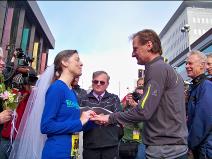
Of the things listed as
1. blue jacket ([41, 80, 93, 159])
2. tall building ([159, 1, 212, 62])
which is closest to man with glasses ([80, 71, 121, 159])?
blue jacket ([41, 80, 93, 159])

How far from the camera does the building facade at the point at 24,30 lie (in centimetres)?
1889

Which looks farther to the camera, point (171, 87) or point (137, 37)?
point (137, 37)

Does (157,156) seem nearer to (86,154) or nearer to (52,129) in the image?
(52,129)

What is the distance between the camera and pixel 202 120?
3.45m

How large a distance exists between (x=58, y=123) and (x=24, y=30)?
22197mm

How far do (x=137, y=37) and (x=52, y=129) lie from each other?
129 cm

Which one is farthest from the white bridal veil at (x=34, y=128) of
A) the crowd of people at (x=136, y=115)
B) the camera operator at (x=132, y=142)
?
the camera operator at (x=132, y=142)

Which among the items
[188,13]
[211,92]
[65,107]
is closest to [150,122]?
[65,107]

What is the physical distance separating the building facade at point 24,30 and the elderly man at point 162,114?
507 inches

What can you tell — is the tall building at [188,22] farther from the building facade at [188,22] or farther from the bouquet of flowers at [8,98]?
the bouquet of flowers at [8,98]

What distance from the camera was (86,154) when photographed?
441cm

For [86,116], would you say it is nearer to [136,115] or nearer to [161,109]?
[136,115]

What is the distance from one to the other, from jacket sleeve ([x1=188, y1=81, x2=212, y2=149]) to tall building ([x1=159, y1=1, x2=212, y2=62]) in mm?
58885

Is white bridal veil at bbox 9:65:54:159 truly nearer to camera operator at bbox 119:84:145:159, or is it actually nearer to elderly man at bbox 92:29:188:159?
elderly man at bbox 92:29:188:159
